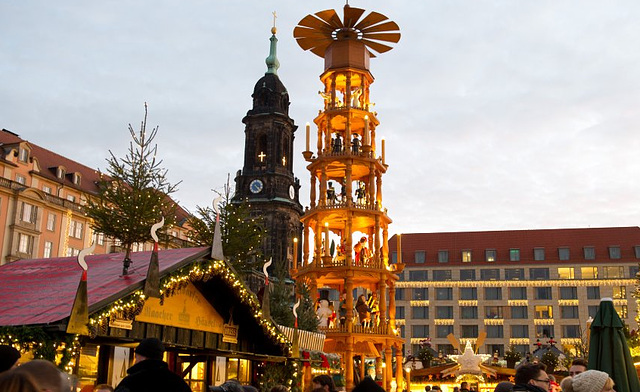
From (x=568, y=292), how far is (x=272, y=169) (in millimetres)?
39608

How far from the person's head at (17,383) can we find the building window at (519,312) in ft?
283

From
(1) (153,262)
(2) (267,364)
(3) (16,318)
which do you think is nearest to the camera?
(3) (16,318)

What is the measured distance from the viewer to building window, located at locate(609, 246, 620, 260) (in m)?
85.2

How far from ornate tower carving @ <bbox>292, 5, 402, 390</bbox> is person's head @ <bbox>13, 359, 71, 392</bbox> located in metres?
24.7

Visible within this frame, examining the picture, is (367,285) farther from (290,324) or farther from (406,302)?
(406,302)

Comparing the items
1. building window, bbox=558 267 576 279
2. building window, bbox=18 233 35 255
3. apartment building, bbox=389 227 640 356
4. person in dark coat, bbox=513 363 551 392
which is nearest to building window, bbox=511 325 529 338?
apartment building, bbox=389 227 640 356

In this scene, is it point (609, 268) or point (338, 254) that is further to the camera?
point (609, 268)

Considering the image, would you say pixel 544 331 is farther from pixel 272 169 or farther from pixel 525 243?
pixel 272 169

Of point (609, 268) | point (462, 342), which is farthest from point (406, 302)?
point (609, 268)

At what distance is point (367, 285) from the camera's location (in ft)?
105

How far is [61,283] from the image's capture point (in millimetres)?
15453

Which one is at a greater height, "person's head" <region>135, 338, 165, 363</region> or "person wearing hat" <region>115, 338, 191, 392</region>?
"person's head" <region>135, 338, 165, 363</region>

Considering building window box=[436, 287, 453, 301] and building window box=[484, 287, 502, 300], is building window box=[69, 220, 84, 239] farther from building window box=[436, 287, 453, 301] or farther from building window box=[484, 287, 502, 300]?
building window box=[484, 287, 502, 300]

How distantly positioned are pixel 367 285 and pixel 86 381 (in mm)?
18887
